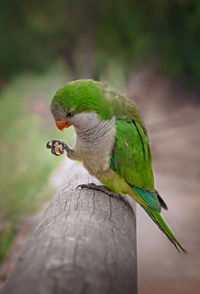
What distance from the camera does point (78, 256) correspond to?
76 cm

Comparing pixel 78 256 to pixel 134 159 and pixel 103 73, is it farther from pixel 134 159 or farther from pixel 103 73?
pixel 103 73

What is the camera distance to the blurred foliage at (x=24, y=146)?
392 centimetres

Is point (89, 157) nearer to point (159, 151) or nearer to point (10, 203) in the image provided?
point (10, 203)

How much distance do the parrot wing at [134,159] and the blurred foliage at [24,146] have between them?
1.98 m

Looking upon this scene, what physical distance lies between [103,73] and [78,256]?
6.59 m

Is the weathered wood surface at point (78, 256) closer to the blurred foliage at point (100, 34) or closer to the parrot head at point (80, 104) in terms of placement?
the parrot head at point (80, 104)

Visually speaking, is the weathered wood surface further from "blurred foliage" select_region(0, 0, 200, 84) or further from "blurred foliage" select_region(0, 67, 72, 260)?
"blurred foliage" select_region(0, 0, 200, 84)

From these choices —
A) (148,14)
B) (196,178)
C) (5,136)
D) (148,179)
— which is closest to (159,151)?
(196,178)

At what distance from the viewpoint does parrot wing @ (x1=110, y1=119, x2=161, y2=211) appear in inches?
55.3

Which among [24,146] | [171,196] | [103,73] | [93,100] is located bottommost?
[93,100]

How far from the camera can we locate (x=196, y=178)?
4988 millimetres

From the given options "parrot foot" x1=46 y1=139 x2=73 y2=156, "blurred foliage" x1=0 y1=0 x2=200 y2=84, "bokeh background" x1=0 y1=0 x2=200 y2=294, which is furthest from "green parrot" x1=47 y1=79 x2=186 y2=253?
"blurred foliage" x1=0 y1=0 x2=200 y2=84

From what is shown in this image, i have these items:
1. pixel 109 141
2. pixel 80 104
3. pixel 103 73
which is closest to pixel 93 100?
pixel 80 104

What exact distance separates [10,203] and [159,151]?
272 cm
